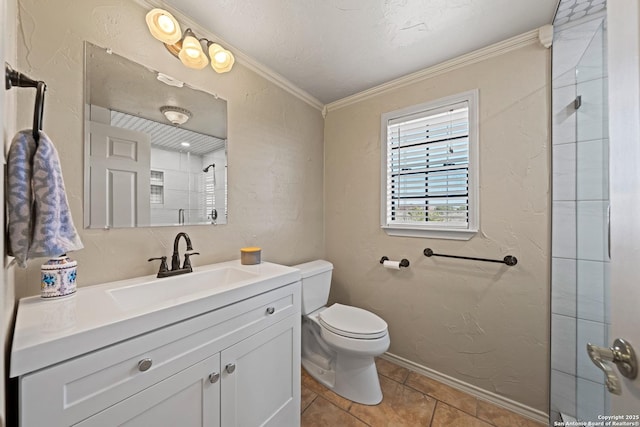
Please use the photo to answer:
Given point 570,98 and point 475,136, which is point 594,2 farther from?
point 475,136

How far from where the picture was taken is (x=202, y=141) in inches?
57.6

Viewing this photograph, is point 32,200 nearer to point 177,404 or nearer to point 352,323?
point 177,404

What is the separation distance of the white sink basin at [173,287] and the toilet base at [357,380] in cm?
92

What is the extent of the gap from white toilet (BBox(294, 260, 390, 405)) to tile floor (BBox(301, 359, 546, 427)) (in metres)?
0.07

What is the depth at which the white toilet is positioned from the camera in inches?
59.0

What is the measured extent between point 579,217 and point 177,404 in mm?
1981

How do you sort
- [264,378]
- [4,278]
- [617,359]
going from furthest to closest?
1. [264,378]
2. [4,278]
3. [617,359]

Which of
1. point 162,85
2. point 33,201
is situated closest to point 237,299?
point 33,201

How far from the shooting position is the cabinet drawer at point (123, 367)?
60 centimetres

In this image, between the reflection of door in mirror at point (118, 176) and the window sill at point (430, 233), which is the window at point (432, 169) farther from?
the reflection of door in mirror at point (118, 176)

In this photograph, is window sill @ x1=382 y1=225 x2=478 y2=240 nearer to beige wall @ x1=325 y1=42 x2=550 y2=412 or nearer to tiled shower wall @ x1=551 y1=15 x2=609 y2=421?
beige wall @ x1=325 y1=42 x2=550 y2=412

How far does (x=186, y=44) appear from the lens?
130cm

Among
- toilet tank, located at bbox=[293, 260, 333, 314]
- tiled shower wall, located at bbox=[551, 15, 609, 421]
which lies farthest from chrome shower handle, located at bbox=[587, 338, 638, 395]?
toilet tank, located at bbox=[293, 260, 333, 314]

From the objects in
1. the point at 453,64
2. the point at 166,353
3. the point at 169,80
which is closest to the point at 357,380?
the point at 166,353
